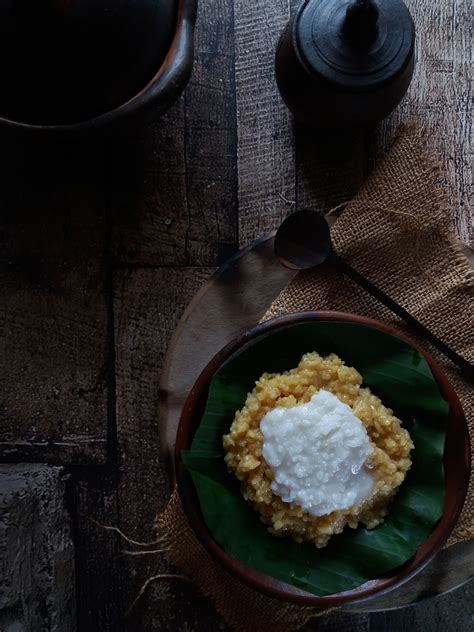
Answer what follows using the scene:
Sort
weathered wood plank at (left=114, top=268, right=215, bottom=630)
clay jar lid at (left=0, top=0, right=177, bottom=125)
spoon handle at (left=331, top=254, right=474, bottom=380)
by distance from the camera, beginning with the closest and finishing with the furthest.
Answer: clay jar lid at (left=0, top=0, right=177, bottom=125) < spoon handle at (left=331, top=254, right=474, bottom=380) < weathered wood plank at (left=114, top=268, right=215, bottom=630)

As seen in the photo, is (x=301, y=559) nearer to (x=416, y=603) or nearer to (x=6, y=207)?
(x=416, y=603)

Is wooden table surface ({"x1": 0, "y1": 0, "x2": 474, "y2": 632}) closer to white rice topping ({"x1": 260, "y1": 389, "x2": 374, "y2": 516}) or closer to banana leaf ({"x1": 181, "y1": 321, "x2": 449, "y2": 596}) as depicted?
banana leaf ({"x1": 181, "y1": 321, "x2": 449, "y2": 596})

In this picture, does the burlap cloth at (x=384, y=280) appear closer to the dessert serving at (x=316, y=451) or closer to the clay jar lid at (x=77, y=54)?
the dessert serving at (x=316, y=451)

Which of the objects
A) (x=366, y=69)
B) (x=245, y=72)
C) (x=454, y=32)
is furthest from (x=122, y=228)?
(x=454, y=32)

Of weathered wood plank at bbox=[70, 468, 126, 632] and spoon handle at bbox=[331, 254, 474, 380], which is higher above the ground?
spoon handle at bbox=[331, 254, 474, 380]

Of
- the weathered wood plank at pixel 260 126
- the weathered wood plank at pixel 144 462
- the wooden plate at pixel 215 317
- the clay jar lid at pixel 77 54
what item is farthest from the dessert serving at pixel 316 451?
the clay jar lid at pixel 77 54

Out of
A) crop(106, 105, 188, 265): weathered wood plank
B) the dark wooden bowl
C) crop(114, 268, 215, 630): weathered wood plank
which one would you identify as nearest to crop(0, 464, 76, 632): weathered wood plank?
crop(114, 268, 215, 630): weathered wood plank
